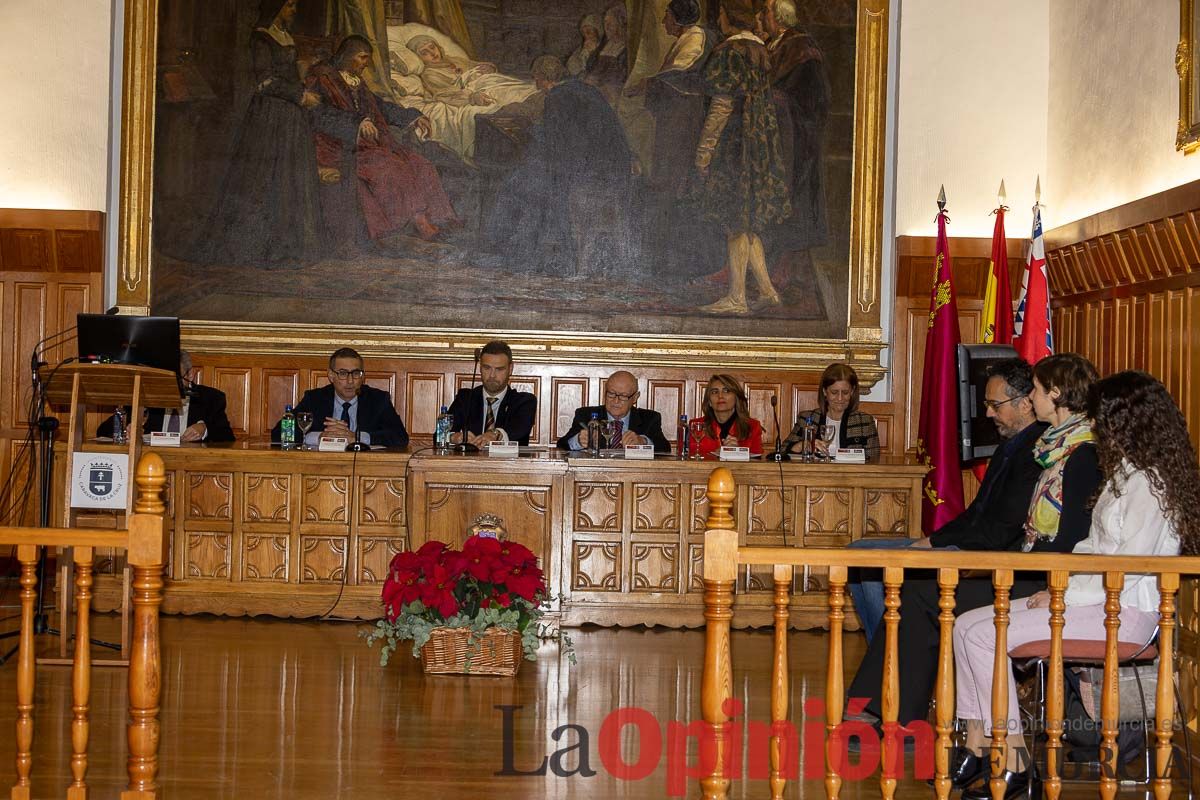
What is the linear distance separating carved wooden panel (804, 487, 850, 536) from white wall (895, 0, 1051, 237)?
2.43 m

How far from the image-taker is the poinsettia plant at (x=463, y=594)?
213 inches

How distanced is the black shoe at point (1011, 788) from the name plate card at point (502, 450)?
3.37 m

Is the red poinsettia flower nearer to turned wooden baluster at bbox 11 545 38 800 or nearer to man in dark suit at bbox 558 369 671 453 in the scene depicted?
man in dark suit at bbox 558 369 671 453

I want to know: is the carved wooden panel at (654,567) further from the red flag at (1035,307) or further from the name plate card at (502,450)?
the red flag at (1035,307)

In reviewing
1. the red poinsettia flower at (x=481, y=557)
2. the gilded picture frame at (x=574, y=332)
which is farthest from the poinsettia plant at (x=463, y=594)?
the gilded picture frame at (x=574, y=332)

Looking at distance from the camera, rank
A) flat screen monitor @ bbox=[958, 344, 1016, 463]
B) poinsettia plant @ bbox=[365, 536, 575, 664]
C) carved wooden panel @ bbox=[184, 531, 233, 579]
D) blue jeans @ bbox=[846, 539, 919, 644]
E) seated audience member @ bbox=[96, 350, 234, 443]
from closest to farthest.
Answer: blue jeans @ bbox=[846, 539, 919, 644] → poinsettia plant @ bbox=[365, 536, 575, 664] → flat screen monitor @ bbox=[958, 344, 1016, 463] → carved wooden panel @ bbox=[184, 531, 233, 579] → seated audience member @ bbox=[96, 350, 234, 443]

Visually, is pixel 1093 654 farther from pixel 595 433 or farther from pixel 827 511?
pixel 595 433

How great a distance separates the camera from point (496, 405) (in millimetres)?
7586

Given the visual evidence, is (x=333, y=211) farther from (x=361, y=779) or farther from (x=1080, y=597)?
(x=1080, y=597)

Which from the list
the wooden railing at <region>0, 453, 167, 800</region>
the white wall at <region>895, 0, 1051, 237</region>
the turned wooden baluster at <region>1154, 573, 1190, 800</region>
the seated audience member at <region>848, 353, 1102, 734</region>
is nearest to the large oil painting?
the white wall at <region>895, 0, 1051, 237</region>

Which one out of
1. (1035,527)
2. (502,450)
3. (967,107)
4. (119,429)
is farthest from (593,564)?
(967,107)

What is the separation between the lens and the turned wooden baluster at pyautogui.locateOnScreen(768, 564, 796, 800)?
335 cm

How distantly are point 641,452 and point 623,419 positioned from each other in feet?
2.17

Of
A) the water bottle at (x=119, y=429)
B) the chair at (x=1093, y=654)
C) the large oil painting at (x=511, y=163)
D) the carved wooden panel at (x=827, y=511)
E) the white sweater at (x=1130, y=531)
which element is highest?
the large oil painting at (x=511, y=163)
